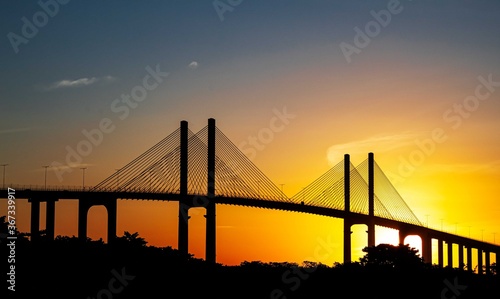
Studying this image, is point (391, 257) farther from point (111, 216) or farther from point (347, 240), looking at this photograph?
point (111, 216)

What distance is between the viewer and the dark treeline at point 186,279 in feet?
178

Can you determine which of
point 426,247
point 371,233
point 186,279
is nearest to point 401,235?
point 426,247

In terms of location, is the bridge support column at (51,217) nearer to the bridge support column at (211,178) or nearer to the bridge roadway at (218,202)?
the bridge roadway at (218,202)

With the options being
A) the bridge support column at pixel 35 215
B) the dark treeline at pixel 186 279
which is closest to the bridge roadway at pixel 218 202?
the bridge support column at pixel 35 215

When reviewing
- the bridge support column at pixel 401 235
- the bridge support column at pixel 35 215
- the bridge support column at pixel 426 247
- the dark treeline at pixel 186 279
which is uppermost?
the bridge support column at pixel 35 215

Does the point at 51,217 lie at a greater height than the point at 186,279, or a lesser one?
greater

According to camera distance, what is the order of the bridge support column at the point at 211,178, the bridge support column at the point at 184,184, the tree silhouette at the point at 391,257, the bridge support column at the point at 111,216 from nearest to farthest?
1. the tree silhouette at the point at 391,257
2. the bridge support column at the point at 184,184
3. the bridge support column at the point at 211,178
4. the bridge support column at the point at 111,216

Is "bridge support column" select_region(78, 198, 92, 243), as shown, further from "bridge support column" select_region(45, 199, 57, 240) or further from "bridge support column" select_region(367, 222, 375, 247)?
"bridge support column" select_region(367, 222, 375, 247)

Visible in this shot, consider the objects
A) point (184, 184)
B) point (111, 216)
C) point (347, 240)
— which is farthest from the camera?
point (347, 240)

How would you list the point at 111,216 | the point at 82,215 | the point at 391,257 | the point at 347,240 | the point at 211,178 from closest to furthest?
the point at 391,257 → the point at 211,178 → the point at 82,215 → the point at 111,216 → the point at 347,240

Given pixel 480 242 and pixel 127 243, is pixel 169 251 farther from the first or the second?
pixel 480 242

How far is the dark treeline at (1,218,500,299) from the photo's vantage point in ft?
178

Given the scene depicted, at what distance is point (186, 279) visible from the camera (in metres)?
59.7

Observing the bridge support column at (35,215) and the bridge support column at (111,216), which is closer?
the bridge support column at (35,215)
